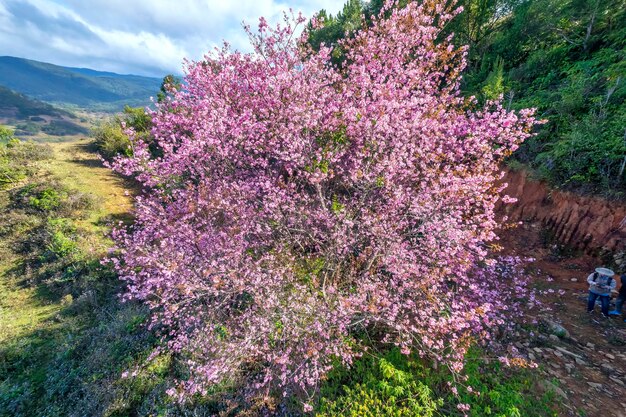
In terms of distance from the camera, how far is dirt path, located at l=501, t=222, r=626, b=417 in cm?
536

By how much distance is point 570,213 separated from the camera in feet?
31.9

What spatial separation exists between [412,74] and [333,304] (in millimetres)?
6877

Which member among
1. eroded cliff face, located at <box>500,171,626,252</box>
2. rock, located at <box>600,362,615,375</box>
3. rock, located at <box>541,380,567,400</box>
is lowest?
rock, located at <box>541,380,567,400</box>

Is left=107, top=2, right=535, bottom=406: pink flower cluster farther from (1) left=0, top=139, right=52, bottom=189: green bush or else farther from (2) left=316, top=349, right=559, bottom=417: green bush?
(1) left=0, top=139, right=52, bottom=189: green bush

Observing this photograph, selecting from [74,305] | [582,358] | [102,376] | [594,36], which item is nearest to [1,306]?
[74,305]

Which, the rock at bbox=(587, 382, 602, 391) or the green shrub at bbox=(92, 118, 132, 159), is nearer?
the rock at bbox=(587, 382, 602, 391)

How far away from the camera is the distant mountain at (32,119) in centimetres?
9214

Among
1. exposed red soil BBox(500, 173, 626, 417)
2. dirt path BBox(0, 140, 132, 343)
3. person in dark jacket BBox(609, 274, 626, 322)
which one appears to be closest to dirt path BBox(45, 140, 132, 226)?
dirt path BBox(0, 140, 132, 343)

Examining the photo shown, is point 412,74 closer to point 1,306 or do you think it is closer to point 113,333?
point 113,333

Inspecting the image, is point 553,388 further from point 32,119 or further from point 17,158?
point 32,119

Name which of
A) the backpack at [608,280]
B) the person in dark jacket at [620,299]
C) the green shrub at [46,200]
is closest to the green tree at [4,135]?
the green shrub at [46,200]

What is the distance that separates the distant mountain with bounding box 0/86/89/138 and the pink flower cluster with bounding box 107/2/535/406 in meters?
116

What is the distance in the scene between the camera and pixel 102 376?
7711 mm

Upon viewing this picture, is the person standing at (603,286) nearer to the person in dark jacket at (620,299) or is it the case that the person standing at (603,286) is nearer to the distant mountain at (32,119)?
the person in dark jacket at (620,299)
